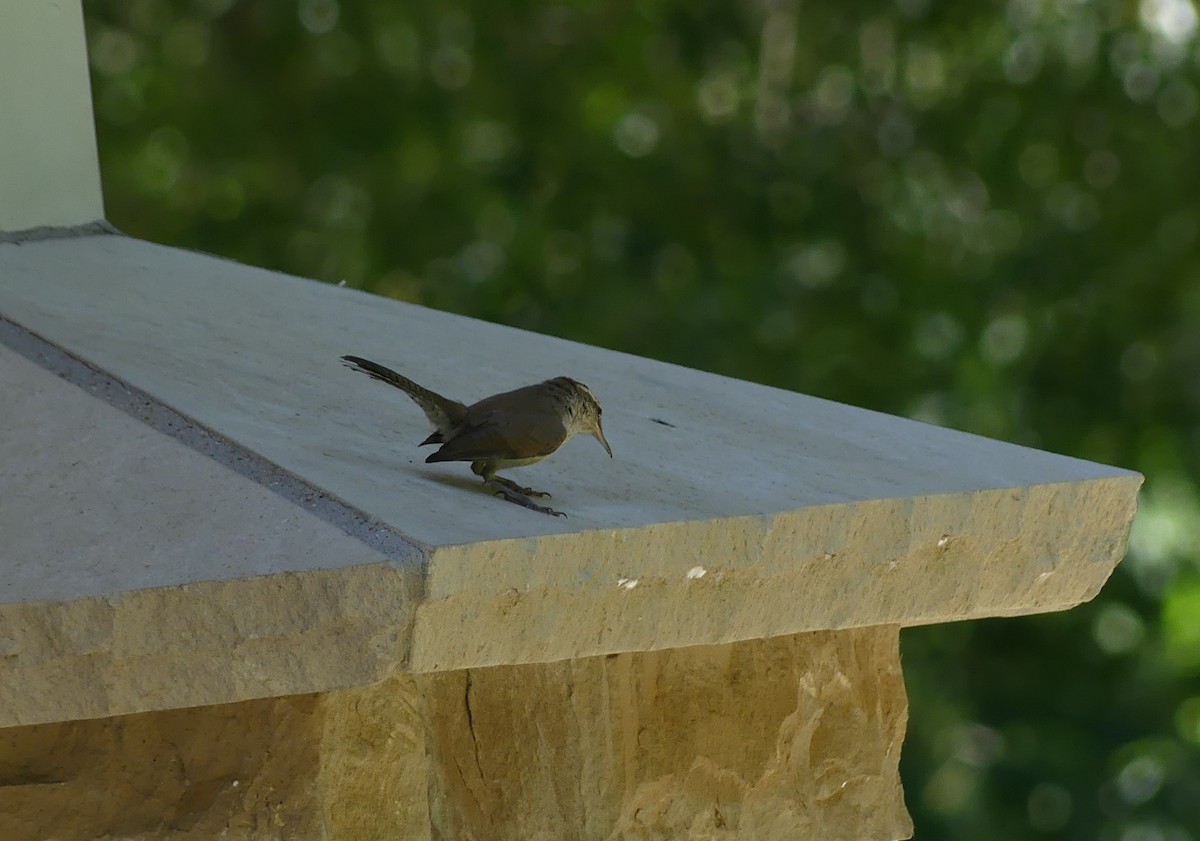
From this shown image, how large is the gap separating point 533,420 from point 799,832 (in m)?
0.59

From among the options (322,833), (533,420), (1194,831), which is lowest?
(1194,831)

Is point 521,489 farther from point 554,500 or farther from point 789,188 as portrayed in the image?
point 789,188

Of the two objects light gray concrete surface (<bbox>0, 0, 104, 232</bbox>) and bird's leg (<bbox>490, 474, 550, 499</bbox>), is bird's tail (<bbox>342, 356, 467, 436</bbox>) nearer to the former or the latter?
bird's leg (<bbox>490, 474, 550, 499</bbox>)

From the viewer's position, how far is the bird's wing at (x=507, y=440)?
1492 millimetres

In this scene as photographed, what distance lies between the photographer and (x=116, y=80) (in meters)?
5.30

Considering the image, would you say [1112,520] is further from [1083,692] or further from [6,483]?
[1083,692]

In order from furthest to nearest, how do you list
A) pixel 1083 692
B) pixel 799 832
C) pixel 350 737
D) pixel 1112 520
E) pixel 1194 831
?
pixel 1083 692
pixel 1194 831
pixel 799 832
pixel 1112 520
pixel 350 737

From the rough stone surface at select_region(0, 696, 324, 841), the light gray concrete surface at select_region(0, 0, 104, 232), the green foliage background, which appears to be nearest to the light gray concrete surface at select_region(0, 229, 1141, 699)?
the rough stone surface at select_region(0, 696, 324, 841)

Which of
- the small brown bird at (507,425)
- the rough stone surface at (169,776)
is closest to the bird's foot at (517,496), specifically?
the small brown bird at (507,425)

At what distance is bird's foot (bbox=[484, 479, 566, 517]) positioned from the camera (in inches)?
54.5

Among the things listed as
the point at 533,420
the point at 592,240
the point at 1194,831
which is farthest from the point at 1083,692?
the point at 533,420

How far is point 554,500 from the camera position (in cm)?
145

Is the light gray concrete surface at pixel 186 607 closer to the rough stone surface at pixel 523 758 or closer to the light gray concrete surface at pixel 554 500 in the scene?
the light gray concrete surface at pixel 554 500

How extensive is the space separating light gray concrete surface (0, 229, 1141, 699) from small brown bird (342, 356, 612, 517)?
0.03 metres
